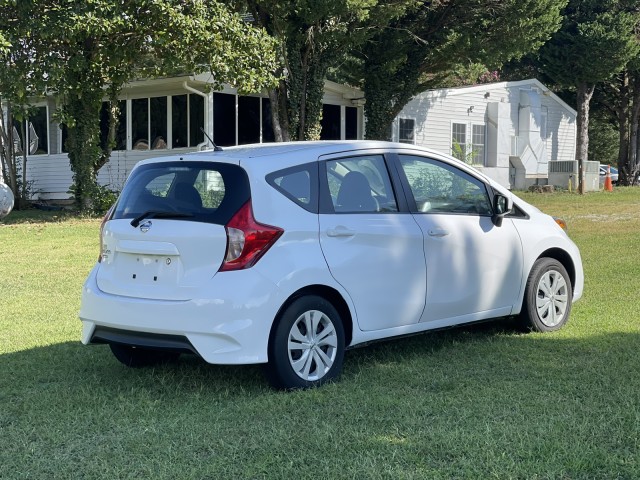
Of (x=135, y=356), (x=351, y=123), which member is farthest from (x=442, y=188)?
(x=351, y=123)

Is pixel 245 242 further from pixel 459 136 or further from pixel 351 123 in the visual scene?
pixel 459 136

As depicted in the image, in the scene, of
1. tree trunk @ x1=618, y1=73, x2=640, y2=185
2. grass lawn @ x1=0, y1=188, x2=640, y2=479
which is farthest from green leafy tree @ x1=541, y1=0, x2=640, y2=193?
grass lawn @ x1=0, y1=188, x2=640, y2=479

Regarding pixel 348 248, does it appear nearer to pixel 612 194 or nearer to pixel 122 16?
pixel 122 16

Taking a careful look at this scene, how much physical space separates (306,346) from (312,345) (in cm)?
5

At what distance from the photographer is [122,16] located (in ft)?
53.6

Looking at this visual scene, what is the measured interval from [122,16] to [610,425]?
565 inches

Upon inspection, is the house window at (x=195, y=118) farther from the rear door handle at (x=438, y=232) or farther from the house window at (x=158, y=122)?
the rear door handle at (x=438, y=232)

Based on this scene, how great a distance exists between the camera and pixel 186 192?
5.39m

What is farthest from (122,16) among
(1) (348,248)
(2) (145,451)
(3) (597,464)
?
(3) (597,464)

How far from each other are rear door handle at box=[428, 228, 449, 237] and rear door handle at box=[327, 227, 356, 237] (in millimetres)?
748

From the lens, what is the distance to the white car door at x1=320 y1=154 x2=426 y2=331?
545 centimetres

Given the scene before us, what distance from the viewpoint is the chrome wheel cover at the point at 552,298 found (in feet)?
22.5

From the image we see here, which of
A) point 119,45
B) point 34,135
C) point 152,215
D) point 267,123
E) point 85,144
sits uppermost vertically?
point 119,45

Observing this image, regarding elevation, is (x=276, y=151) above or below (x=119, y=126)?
below
